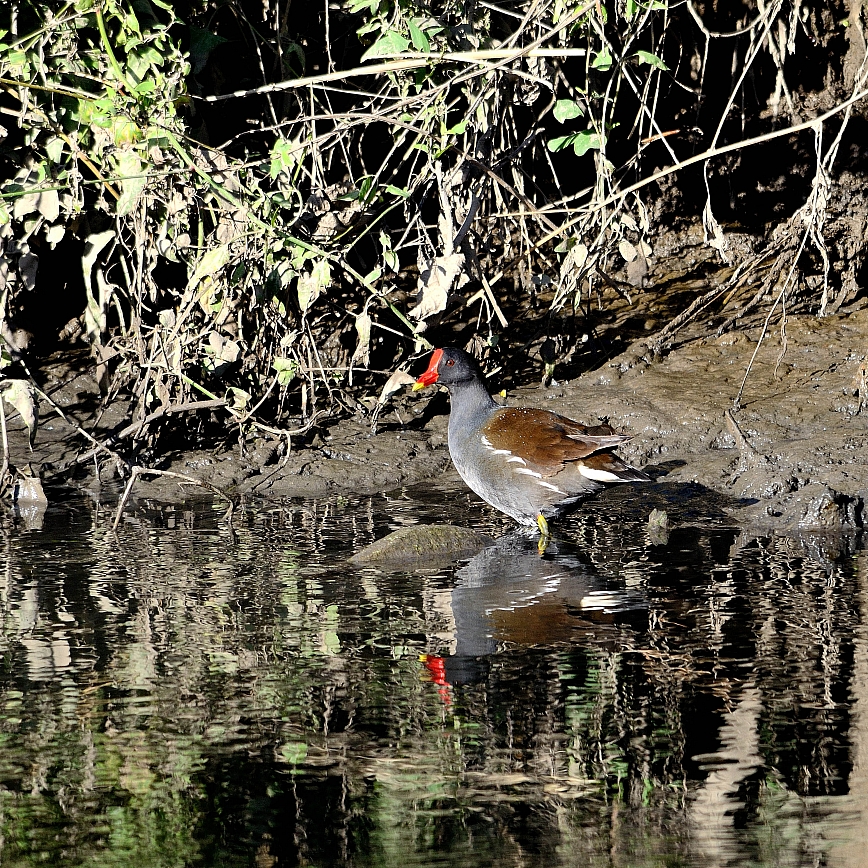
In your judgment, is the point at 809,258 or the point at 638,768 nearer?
the point at 638,768

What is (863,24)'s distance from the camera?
7.91m

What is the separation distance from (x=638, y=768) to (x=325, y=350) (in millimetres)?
4762

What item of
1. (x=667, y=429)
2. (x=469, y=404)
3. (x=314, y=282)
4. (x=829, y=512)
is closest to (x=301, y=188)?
(x=314, y=282)

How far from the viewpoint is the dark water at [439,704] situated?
287cm

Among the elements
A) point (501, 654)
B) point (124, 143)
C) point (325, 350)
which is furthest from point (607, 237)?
point (501, 654)

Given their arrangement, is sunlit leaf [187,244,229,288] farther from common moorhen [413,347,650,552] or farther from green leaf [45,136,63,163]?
common moorhen [413,347,650,552]

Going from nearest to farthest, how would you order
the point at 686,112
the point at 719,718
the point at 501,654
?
1. the point at 719,718
2. the point at 501,654
3. the point at 686,112

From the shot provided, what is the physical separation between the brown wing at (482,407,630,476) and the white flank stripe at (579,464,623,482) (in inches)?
2.5

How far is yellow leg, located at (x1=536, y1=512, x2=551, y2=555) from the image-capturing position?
5.74 metres

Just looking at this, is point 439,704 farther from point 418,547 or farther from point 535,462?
point 535,462

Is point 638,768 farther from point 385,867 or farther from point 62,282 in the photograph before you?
point 62,282

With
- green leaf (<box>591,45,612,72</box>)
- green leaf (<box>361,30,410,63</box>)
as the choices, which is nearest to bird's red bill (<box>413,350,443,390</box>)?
green leaf (<box>361,30,410,63</box>)

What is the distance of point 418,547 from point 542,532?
767mm

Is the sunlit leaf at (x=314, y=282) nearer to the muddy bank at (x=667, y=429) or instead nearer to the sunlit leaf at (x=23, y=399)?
the muddy bank at (x=667, y=429)
